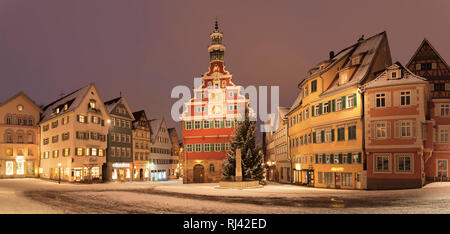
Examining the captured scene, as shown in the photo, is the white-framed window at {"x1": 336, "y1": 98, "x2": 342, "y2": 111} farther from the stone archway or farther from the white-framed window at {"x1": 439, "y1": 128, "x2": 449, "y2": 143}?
the stone archway

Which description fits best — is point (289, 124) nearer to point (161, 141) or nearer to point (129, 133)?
point (129, 133)

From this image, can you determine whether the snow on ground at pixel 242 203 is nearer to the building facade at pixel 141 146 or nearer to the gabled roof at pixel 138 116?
the building facade at pixel 141 146

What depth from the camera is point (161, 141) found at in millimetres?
85625

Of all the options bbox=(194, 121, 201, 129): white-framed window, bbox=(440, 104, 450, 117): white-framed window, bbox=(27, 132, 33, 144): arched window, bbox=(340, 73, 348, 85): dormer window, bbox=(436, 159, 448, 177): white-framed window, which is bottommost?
bbox=(436, 159, 448, 177): white-framed window

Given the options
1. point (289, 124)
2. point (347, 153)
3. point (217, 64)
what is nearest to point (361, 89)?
point (347, 153)

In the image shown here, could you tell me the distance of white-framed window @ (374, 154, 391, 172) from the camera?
33.4 m

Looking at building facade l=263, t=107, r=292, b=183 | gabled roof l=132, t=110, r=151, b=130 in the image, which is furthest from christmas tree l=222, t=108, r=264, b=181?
gabled roof l=132, t=110, r=151, b=130

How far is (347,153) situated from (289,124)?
19466 millimetres

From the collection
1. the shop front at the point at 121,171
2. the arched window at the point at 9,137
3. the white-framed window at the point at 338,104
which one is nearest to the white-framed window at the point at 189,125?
the shop front at the point at 121,171

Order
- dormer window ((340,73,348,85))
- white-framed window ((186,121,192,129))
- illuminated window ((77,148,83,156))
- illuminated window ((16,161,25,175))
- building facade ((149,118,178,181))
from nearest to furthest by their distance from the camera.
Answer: dormer window ((340,73,348,85))
illuminated window ((77,148,83,156))
white-framed window ((186,121,192,129))
illuminated window ((16,161,25,175))
building facade ((149,118,178,181))

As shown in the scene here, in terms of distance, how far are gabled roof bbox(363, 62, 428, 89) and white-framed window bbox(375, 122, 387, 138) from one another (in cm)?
362

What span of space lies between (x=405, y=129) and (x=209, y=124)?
110ft

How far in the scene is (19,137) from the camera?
65.6 metres

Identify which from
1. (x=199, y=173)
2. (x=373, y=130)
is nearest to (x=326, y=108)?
(x=373, y=130)
